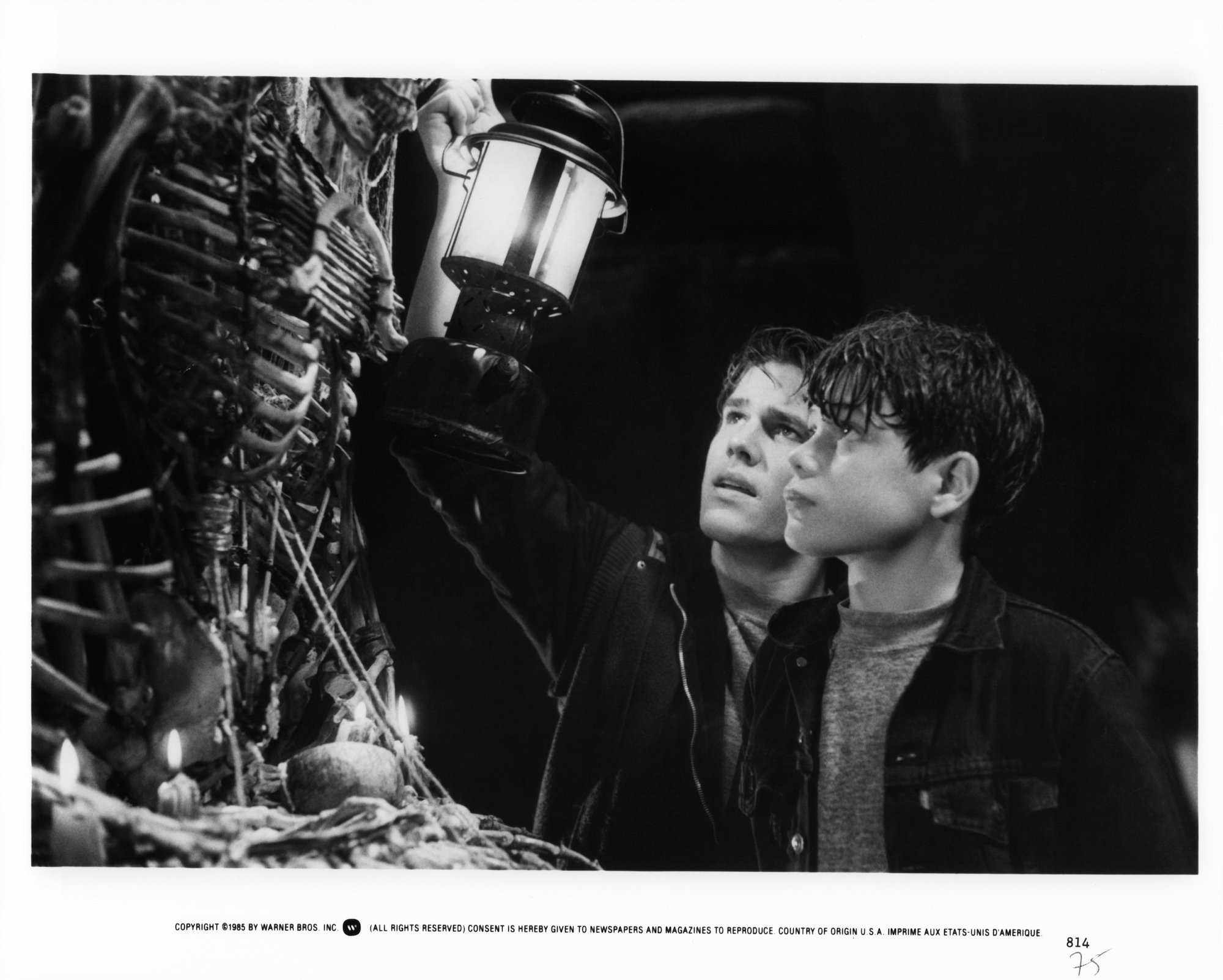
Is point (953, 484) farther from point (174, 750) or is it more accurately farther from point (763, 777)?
point (174, 750)

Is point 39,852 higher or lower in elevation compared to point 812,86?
lower

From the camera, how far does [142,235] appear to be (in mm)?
2273

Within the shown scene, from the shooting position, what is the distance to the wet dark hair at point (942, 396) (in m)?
2.29

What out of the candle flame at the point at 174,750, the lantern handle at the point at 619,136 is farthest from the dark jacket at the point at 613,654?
the candle flame at the point at 174,750

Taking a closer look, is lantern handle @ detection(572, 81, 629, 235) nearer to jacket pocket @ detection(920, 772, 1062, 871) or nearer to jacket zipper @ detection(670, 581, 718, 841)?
jacket zipper @ detection(670, 581, 718, 841)

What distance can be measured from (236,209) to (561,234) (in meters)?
0.64

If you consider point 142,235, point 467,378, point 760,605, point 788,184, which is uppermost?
point 788,184

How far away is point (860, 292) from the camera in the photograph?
2348mm

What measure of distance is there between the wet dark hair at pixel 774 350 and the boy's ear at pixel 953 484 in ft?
1.12

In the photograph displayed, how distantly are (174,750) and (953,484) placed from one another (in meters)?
1.61

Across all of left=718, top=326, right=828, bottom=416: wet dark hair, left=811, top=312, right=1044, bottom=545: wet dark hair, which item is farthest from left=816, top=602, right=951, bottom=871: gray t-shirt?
left=718, top=326, right=828, bottom=416: wet dark hair

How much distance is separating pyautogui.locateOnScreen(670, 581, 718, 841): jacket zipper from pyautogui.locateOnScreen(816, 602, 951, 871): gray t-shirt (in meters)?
0.21

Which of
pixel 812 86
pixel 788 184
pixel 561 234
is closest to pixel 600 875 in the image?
pixel 561 234
